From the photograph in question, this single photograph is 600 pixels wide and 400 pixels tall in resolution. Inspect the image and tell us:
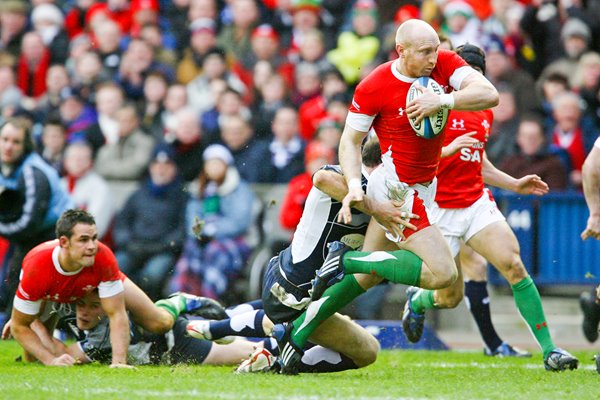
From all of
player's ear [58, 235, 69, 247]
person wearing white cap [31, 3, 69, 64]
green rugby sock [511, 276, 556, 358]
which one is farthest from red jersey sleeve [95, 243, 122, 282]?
person wearing white cap [31, 3, 69, 64]

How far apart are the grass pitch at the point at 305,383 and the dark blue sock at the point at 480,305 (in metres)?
0.75

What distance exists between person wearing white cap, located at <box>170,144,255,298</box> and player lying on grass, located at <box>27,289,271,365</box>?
138 inches

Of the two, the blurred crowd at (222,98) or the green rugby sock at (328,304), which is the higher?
the blurred crowd at (222,98)

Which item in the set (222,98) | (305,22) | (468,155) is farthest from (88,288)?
(305,22)

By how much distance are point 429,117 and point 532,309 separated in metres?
2.01

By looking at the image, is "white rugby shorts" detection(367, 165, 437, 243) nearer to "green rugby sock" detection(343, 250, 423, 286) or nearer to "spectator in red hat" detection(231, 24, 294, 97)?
"green rugby sock" detection(343, 250, 423, 286)

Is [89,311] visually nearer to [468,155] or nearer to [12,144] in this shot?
[12,144]

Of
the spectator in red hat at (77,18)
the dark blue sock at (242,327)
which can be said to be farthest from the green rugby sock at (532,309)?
the spectator in red hat at (77,18)

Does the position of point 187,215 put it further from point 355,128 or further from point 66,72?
point 355,128

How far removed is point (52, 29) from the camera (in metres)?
17.6

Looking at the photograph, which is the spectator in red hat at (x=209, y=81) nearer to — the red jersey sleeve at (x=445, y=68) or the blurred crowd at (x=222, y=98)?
the blurred crowd at (x=222, y=98)

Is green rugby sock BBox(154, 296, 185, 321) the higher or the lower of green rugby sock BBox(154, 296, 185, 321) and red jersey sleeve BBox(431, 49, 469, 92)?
the lower

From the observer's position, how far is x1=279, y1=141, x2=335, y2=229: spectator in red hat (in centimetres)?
1277

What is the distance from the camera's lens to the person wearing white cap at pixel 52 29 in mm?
17359
